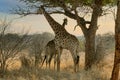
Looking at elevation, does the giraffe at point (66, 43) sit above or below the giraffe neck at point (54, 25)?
below

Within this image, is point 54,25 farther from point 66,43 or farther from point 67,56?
point 67,56

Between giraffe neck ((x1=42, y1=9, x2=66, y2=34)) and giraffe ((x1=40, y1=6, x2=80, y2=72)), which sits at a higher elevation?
giraffe neck ((x1=42, y1=9, x2=66, y2=34))

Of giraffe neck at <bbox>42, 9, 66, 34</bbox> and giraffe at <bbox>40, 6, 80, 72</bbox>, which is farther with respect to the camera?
giraffe neck at <bbox>42, 9, 66, 34</bbox>

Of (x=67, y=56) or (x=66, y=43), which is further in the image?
(x=67, y=56)

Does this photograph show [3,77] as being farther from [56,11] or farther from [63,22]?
[56,11]

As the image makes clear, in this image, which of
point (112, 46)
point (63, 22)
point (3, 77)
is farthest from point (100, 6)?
point (112, 46)

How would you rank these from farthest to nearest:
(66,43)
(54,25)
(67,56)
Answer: (67,56) < (54,25) < (66,43)

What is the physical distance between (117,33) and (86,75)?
80.1 inches

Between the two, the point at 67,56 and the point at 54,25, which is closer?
the point at 54,25

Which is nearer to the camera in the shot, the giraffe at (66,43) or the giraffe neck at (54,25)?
the giraffe at (66,43)

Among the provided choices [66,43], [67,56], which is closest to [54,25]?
[66,43]

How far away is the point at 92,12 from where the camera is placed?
20047 mm

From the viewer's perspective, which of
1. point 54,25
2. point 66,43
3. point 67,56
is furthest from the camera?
point 67,56

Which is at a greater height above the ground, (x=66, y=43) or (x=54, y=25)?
(x=54, y=25)
